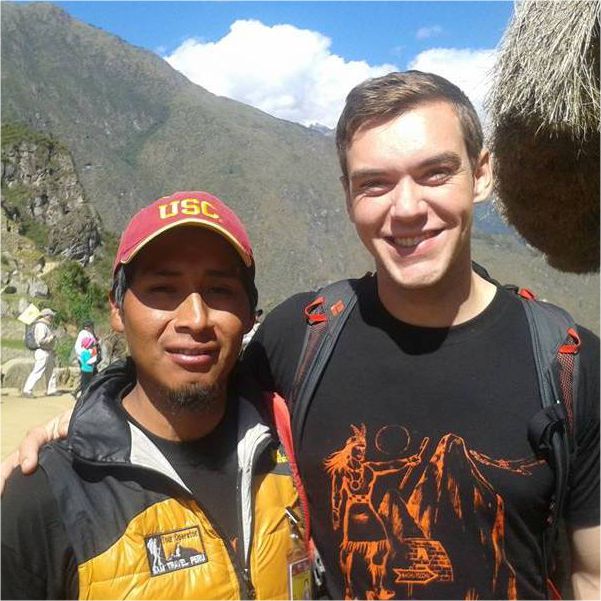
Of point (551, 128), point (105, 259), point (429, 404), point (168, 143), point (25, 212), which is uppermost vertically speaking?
point (168, 143)

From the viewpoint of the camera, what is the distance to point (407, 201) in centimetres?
150

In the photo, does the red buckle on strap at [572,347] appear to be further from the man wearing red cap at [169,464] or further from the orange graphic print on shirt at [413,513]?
the man wearing red cap at [169,464]

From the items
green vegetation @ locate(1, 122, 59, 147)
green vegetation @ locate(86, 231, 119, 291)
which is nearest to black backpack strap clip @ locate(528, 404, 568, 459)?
green vegetation @ locate(86, 231, 119, 291)

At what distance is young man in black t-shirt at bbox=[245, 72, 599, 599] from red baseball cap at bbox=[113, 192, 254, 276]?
1.00 feet

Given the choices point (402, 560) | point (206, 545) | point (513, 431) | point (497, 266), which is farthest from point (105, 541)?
point (497, 266)

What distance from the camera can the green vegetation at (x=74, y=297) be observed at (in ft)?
49.9

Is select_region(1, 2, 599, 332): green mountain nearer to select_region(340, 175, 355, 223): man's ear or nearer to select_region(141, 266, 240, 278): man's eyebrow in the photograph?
select_region(340, 175, 355, 223): man's ear

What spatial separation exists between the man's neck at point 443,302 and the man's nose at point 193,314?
1.55ft

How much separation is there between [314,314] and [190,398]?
42 cm

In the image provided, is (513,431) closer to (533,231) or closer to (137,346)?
(137,346)

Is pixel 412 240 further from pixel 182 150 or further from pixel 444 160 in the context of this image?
pixel 182 150

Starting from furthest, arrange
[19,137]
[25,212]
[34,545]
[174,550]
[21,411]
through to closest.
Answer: [19,137] < [25,212] < [21,411] < [174,550] < [34,545]

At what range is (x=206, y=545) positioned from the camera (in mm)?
1351

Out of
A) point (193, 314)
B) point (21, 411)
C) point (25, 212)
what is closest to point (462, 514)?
point (193, 314)
